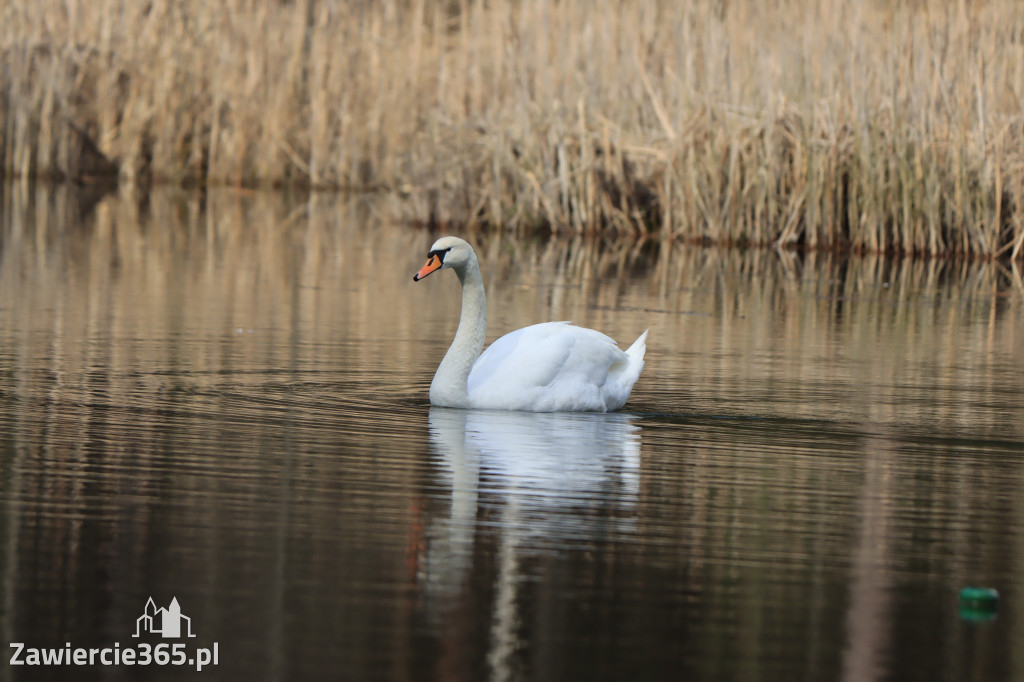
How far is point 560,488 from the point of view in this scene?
5.34 metres

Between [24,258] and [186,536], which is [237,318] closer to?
[24,258]

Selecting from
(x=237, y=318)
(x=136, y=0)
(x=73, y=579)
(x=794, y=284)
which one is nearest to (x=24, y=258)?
(x=237, y=318)

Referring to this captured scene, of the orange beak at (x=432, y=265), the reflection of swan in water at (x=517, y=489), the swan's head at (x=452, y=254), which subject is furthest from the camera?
the swan's head at (x=452, y=254)

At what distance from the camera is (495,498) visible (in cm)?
514

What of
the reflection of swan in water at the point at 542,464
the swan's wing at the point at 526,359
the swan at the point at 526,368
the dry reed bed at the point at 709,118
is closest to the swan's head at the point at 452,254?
the swan at the point at 526,368

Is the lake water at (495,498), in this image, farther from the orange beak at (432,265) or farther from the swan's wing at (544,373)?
the orange beak at (432,265)

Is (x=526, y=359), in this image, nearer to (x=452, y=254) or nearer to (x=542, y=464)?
(x=452, y=254)

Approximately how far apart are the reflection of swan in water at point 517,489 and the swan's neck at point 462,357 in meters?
0.07

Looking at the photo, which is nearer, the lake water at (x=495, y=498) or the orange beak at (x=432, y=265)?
the lake water at (x=495, y=498)

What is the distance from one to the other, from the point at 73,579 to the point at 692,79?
13.3m

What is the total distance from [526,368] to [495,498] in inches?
77.6

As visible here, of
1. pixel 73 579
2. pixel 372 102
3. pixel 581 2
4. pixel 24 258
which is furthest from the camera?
pixel 372 102

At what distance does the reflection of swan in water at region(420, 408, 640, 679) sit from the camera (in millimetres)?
4195

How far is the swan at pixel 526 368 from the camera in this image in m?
7.08
